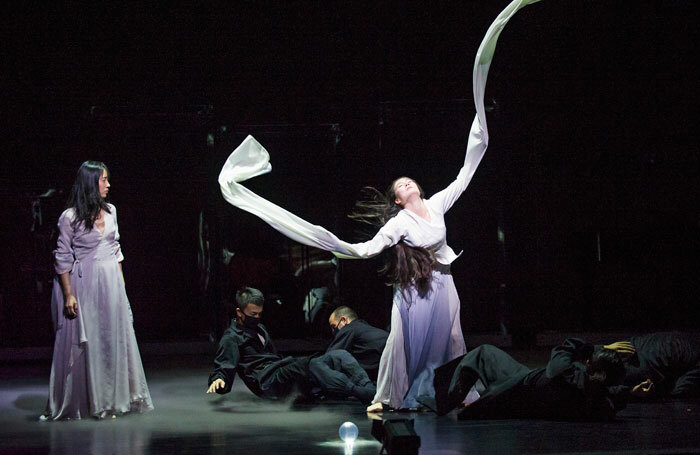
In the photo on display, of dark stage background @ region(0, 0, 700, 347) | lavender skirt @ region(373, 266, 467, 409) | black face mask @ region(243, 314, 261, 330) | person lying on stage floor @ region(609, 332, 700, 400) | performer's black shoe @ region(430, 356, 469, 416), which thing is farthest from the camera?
dark stage background @ region(0, 0, 700, 347)

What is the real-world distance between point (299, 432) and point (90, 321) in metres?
1.31

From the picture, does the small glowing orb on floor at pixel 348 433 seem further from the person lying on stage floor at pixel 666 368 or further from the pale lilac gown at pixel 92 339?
the person lying on stage floor at pixel 666 368

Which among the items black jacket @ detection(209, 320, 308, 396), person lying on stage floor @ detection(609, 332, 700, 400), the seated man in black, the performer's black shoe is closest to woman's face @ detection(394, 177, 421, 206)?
the seated man in black

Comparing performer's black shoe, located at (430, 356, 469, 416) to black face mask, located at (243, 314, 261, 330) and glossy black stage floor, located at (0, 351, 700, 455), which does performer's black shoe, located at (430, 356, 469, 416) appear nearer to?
glossy black stage floor, located at (0, 351, 700, 455)

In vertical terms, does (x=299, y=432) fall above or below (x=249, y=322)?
below

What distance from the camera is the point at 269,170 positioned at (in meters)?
4.25

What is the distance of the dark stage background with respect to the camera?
7238mm

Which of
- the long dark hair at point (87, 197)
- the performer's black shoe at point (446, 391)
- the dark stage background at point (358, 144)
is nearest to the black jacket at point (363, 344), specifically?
the performer's black shoe at point (446, 391)

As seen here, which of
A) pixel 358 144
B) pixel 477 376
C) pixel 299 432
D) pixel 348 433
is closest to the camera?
pixel 348 433

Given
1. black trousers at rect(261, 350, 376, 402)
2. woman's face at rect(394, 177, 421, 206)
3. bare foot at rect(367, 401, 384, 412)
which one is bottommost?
bare foot at rect(367, 401, 384, 412)

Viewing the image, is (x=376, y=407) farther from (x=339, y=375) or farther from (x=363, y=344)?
(x=363, y=344)

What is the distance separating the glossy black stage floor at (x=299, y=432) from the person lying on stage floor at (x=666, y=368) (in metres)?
0.16

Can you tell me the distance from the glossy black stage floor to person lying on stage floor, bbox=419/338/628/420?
83 millimetres

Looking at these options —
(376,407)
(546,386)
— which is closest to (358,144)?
(376,407)
